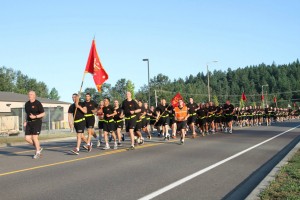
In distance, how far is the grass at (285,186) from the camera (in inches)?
248

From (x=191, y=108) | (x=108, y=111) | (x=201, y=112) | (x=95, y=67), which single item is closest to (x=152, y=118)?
(x=201, y=112)

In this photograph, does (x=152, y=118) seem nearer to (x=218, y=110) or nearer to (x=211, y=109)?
(x=211, y=109)

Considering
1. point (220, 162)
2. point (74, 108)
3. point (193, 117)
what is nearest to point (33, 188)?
point (220, 162)

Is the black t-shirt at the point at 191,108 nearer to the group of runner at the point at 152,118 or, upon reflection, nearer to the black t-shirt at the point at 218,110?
the group of runner at the point at 152,118

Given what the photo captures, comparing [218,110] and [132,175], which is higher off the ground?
[218,110]

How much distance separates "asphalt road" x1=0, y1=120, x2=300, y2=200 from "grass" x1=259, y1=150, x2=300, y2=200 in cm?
62

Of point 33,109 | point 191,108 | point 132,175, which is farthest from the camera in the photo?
point 191,108

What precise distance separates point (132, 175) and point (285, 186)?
10.8 ft

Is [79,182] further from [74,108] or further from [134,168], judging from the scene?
[74,108]

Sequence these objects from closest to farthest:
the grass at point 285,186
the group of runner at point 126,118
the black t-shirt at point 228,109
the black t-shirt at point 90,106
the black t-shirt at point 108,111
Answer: the grass at point 285,186 < the group of runner at point 126,118 < the black t-shirt at point 90,106 < the black t-shirt at point 108,111 < the black t-shirt at point 228,109

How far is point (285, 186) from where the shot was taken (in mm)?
6949

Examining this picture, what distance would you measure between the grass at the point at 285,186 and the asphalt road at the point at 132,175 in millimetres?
622

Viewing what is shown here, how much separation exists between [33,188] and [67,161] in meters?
3.77

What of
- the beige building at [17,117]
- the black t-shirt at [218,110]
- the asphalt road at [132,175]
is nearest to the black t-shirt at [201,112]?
the black t-shirt at [218,110]
